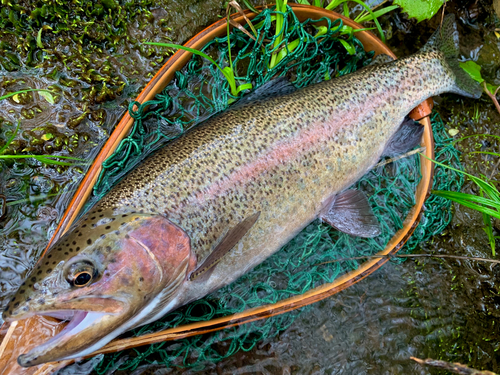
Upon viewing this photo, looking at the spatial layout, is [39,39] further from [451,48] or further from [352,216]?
[451,48]

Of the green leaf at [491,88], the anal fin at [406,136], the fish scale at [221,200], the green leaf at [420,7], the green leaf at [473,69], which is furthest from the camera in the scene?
the green leaf at [491,88]

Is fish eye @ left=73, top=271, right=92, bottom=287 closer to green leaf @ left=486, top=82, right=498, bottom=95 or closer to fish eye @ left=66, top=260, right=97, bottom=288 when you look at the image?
fish eye @ left=66, top=260, right=97, bottom=288

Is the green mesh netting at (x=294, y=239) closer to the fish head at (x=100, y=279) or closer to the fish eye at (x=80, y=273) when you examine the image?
the fish head at (x=100, y=279)

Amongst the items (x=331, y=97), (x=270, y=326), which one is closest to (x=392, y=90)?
(x=331, y=97)

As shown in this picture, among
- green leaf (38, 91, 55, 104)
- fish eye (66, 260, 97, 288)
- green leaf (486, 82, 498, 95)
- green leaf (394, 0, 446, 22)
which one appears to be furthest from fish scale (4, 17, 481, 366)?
green leaf (38, 91, 55, 104)

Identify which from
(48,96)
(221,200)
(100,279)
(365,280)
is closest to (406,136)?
(365,280)

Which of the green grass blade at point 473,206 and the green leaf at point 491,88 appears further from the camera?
the green leaf at point 491,88

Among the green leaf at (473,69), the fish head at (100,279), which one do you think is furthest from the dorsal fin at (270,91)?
the green leaf at (473,69)

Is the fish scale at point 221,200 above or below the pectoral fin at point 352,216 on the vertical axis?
above

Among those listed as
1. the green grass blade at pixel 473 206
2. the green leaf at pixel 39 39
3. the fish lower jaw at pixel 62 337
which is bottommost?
the green grass blade at pixel 473 206
